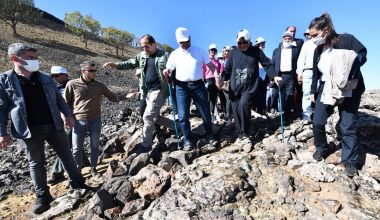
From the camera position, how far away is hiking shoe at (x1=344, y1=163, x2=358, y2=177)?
17.8 ft

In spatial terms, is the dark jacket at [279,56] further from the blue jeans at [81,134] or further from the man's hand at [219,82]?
the blue jeans at [81,134]

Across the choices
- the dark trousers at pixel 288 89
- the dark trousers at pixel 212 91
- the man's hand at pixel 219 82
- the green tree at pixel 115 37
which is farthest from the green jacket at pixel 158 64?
the green tree at pixel 115 37

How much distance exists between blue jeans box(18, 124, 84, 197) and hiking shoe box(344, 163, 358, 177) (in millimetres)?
4901

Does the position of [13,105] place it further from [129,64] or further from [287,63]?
[287,63]

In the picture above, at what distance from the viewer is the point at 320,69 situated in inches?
230

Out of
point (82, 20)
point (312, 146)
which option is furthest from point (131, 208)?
point (82, 20)

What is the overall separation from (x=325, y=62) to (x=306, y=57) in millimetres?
2091

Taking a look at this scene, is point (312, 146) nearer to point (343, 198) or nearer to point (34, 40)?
point (343, 198)

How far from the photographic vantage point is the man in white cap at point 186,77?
22.4ft

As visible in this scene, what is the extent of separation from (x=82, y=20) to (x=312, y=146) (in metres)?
70.1

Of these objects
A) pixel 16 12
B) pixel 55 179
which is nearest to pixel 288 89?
pixel 55 179

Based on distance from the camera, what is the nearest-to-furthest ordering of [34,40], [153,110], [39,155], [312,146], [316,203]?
[316,203]
[39,155]
[312,146]
[153,110]
[34,40]

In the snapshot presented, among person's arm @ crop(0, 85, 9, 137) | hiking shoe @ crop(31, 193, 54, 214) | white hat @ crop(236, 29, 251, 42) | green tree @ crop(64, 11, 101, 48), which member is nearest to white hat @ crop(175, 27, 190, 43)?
white hat @ crop(236, 29, 251, 42)

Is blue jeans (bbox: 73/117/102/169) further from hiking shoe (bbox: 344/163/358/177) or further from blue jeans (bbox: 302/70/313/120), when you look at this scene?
hiking shoe (bbox: 344/163/358/177)
